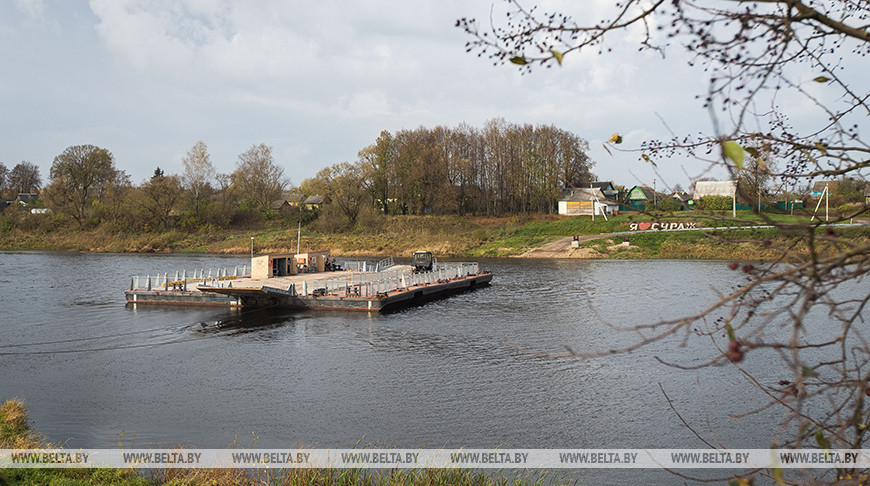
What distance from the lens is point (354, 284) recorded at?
35438mm

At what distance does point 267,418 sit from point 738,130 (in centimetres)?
1398

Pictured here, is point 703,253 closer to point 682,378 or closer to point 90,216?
point 682,378

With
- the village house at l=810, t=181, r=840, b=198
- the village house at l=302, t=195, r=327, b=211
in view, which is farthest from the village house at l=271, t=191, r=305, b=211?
the village house at l=810, t=181, r=840, b=198

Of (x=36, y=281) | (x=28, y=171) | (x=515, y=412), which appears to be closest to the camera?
(x=515, y=412)

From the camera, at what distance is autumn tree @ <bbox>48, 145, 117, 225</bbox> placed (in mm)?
88000

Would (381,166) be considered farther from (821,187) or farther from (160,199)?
(821,187)

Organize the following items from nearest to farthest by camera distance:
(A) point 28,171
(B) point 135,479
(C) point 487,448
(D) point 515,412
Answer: (B) point 135,479 → (C) point 487,448 → (D) point 515,412 → (A) point 28,171

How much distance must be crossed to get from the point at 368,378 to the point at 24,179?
158 metres

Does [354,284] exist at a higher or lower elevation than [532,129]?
lower

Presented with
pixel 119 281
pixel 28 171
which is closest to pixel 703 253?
pixel 119 281

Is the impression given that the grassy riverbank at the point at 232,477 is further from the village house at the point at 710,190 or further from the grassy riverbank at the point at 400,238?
the grassy riverbank at the point at 400,238

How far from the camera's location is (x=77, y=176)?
8906 cm

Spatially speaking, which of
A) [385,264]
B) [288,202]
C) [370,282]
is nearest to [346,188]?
[288,202]

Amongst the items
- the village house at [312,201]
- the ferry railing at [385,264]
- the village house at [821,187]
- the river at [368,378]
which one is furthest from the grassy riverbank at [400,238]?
the village house at [821,187]
